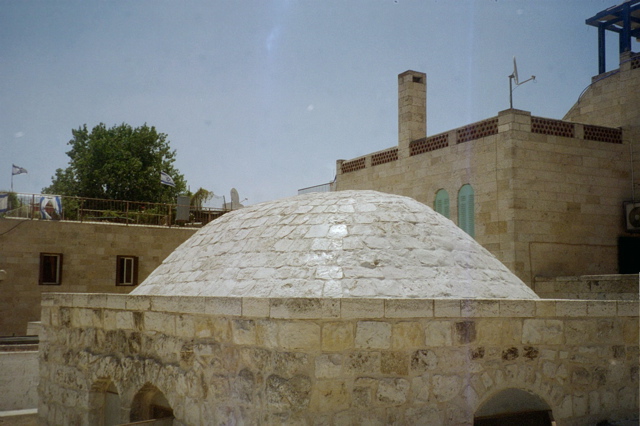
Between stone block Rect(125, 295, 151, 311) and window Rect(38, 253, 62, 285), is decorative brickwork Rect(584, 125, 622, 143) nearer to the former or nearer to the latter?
stone block Rect(125, 295, 151, 311)

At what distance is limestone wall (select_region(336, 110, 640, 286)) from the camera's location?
13.2 meters

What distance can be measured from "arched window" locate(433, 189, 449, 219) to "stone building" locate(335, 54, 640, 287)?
0.03 metres

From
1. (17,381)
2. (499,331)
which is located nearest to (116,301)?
(499,331)

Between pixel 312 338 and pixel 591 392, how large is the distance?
3201mm

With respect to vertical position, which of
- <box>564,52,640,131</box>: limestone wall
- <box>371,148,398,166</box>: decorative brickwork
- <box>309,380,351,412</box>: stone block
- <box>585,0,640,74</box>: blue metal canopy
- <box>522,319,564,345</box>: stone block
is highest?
<box>585,0,640,74</box>: blue metal canopy

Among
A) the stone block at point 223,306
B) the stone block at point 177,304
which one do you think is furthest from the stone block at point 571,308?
the stone block at point 177,304

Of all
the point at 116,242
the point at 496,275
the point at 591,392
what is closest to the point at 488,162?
the point at 496,275

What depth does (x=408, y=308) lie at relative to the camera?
5.36 meters

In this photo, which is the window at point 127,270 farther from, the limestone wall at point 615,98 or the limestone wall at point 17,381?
the limestone wall at point 615,98

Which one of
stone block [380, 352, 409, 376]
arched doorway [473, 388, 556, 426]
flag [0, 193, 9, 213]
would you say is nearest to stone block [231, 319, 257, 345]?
stone block [380, 352, 409, 376]

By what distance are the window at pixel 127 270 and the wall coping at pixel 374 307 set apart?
12387 millimetres

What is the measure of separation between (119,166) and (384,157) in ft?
59.4

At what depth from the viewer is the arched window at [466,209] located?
558 inches

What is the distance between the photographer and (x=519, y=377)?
5891mm
